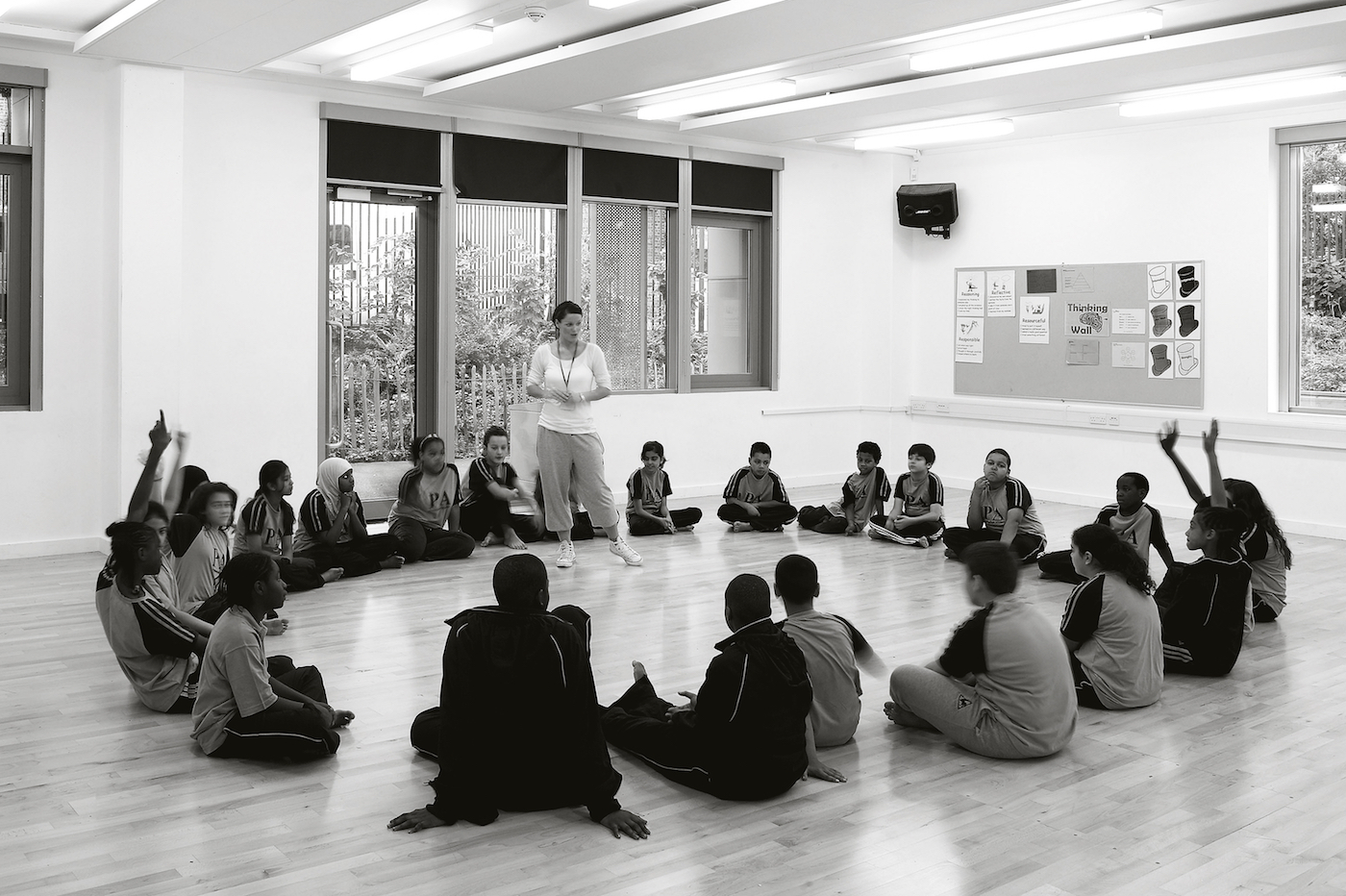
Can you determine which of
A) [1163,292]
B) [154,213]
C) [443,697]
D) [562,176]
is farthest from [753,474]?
[443,697]

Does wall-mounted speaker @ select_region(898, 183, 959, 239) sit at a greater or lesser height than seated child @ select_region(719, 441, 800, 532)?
greater

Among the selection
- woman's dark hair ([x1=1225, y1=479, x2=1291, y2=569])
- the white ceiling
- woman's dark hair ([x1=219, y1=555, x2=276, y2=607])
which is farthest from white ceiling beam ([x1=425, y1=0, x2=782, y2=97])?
woman's dark hair ([x1=219, y1=555, x2=276, y2=607])

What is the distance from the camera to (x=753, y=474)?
8.90 meters

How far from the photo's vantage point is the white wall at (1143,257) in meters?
8.93

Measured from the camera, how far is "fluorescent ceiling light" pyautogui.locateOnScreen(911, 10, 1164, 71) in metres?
6.36

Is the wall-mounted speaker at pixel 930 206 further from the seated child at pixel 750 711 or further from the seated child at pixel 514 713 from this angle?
the seated child at pixel 514 713

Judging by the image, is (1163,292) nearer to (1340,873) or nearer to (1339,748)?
(1339,748)

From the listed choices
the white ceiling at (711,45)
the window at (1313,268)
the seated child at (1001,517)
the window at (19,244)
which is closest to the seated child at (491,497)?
the white ceiling at (711,45)

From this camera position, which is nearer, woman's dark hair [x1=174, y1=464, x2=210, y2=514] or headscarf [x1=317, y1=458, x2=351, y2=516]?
woman's dark hair [x1=174, y1=464, x2=210, y2=514]

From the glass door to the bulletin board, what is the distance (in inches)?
192

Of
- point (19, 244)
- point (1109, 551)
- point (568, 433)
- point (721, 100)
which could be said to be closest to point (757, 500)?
point (568, 433)

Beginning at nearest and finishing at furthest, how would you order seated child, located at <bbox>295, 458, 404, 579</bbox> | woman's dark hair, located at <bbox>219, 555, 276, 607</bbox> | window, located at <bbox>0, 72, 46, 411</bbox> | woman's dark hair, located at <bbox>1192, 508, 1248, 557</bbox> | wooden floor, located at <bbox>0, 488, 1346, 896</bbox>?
1. wooden floor, located at <bbox>0, 488, 1346, 896</bbox>
2. woman's dark hair, located at <bbox>219, 555, 276, 607</bbox>
3. woman's dark hair, located at <bbox>1192, 508, 1248, 557</bbox>
4. seated child, located at <bbox>295, 458, 404, 579</bbox>
5. window, located at <bbox>0, 72, 46, 411</bbox>

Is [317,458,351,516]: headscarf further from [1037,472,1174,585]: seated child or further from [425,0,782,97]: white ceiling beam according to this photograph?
[1037,472,1174,585]: seated child

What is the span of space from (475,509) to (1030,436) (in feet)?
16.4
